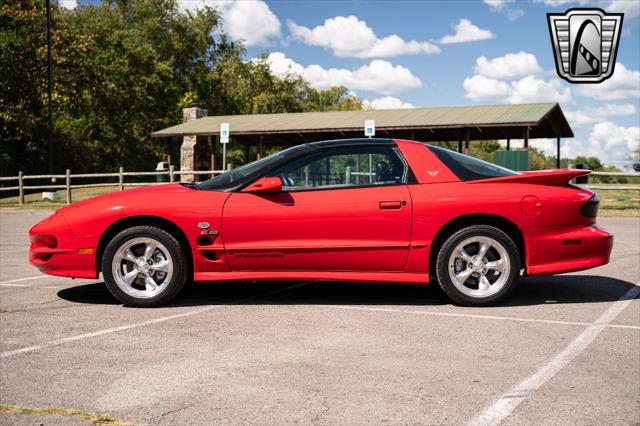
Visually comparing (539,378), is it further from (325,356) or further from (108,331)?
(108,331)

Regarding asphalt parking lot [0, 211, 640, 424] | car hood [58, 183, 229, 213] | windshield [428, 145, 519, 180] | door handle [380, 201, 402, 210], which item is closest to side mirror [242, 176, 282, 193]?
car hood [58, 183, 229, 213]

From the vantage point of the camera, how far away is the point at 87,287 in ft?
22.7

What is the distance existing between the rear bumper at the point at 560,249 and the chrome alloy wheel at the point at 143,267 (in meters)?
3.15

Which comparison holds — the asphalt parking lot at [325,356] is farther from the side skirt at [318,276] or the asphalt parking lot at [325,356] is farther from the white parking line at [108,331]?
the side skirt at [318,276]

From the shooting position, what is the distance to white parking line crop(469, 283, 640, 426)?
321 centimetres

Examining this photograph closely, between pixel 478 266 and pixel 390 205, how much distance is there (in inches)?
36.9

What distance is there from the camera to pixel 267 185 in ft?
18.7

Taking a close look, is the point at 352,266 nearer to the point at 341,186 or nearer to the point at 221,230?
the point at 341,186

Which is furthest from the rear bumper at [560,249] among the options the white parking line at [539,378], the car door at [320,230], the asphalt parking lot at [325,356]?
the car door at [320,230]

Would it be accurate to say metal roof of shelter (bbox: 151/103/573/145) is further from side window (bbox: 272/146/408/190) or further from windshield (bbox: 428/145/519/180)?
side window (bbox: 272/146/408/190)

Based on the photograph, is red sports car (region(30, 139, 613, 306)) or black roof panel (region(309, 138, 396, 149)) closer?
red sports car (region(30, 139, 613, 306))

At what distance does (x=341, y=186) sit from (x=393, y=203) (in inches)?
19.0

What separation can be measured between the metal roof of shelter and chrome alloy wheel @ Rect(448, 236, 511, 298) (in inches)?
793

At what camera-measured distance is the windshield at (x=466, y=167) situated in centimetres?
598
